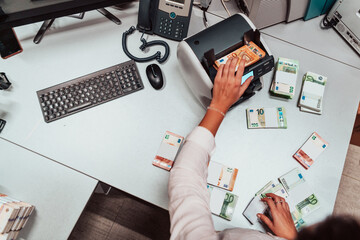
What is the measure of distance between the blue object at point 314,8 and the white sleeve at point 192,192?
76 centimetres

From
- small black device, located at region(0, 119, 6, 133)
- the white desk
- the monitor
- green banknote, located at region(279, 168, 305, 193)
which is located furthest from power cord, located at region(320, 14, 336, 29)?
small black device, located at region(0, 119, 6, 133)

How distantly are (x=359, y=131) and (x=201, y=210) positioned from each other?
1.14 m

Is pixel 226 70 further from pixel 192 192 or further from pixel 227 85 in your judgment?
pixel 192 192

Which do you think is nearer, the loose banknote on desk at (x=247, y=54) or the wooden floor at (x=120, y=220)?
the loose banknote on desk at (x=247, y=54)

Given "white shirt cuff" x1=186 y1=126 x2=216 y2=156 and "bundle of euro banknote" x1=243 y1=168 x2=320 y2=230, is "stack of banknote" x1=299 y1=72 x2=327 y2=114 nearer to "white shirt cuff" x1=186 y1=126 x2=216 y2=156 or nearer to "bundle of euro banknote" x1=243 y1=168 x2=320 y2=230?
"bundle of euro banknote" x1=243 y1=168 x2=320 y2=230

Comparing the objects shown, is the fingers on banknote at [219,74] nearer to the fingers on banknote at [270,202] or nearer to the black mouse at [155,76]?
the black mouse at [155,76]

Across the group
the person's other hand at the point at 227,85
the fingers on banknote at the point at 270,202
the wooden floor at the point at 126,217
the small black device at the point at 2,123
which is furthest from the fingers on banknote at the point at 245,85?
the wooden floor at the point at 126,217

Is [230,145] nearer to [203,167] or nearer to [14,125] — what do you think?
[203,167]

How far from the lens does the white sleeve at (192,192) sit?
2.48 ft

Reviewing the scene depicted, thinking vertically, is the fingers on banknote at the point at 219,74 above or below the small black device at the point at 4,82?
above

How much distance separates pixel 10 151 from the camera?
3.34 feet

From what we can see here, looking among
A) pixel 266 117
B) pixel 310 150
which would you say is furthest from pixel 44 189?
pixel 310 150

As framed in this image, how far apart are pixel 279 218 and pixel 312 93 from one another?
1.67ft

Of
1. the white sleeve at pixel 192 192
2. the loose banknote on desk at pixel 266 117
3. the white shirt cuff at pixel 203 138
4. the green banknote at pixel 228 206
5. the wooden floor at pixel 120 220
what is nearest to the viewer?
the white sleeve at pixel 192 192
